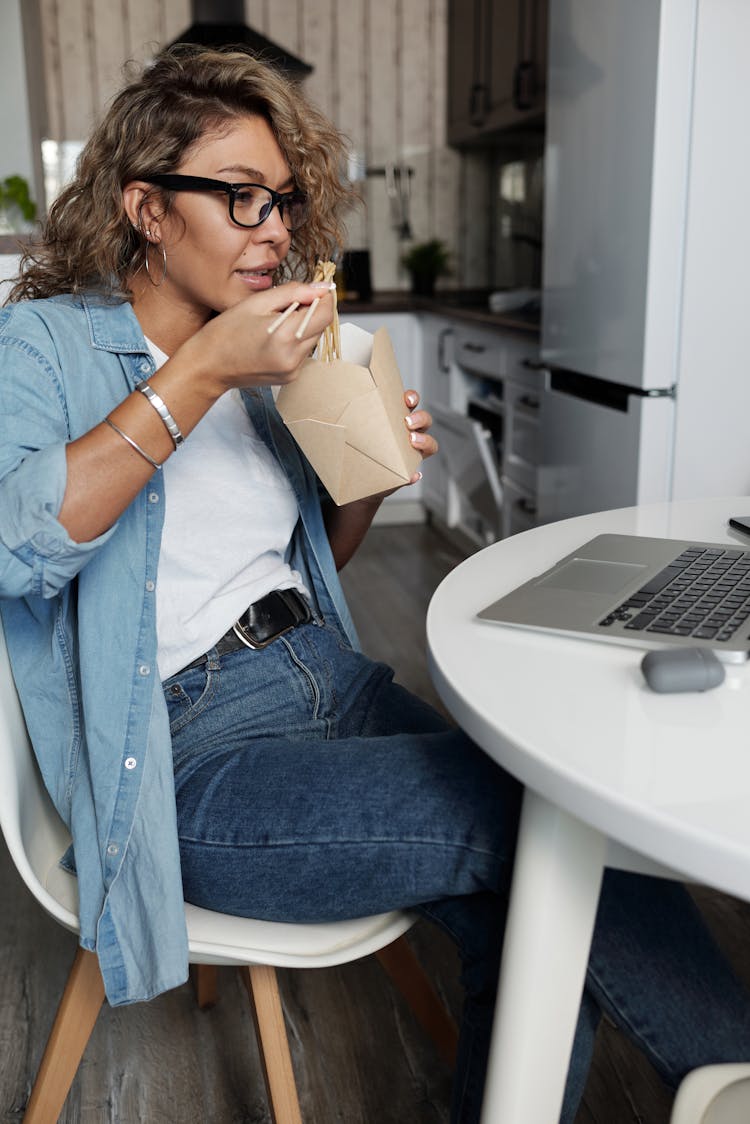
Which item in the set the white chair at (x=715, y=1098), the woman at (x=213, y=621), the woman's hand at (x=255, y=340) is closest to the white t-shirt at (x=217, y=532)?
the woman at (x=213, y=621)

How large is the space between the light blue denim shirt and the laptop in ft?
1.10

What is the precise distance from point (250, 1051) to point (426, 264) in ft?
12.0

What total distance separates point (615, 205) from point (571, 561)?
1475 millimetres

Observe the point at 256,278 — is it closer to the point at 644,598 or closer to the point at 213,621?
the point at 213,621

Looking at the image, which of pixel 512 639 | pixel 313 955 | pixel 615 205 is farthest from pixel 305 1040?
pixel 615 205

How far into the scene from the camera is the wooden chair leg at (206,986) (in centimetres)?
153

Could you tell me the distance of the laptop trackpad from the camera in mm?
973

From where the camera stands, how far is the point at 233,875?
966mm

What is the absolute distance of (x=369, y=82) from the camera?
4730 millimetres

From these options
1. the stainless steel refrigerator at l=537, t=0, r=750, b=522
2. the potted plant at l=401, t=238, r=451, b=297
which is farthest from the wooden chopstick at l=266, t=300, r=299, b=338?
the potted plant at l=401, t=238, r=451, b=297

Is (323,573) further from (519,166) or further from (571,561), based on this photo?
(519,166)

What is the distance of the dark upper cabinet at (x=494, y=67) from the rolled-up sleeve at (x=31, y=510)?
3.03m

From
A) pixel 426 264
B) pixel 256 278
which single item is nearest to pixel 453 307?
pixel 426 264

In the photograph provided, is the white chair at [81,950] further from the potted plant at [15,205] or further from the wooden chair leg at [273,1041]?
the potted plant at [15,205]
